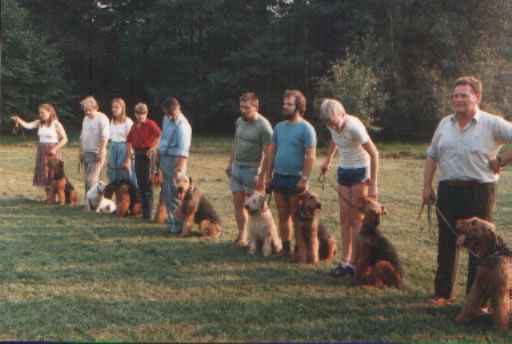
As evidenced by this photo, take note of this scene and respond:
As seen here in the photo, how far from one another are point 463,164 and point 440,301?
4.50ft

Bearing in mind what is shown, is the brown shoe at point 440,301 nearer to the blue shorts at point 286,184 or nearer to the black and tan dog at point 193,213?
the blue shorts at point 286,184

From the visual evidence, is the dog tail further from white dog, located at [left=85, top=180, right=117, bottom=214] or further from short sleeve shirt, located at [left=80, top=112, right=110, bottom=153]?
short sleeve shirt, located at [left=80, top=112, right=110, bottom=153]

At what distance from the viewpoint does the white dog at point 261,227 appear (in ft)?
22.3

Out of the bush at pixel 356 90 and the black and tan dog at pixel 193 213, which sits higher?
the bush at pixel 356 90

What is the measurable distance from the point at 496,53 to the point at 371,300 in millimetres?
30690

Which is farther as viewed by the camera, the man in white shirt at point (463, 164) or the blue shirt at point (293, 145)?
the blue shirt at point (293, 145)

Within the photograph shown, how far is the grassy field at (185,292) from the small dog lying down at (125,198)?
0.94ft

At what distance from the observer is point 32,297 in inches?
210

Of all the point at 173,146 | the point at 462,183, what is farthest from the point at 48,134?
the point at 462,183

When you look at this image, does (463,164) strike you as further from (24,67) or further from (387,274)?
(24,67)

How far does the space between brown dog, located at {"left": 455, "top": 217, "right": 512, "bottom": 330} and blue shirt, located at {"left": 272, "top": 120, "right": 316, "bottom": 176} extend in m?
2.20

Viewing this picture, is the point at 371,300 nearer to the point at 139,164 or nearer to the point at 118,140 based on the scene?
the point at 139,164

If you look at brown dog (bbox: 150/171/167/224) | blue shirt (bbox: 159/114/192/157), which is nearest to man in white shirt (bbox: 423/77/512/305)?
blue shirt (bbox: 159/114/192/157)

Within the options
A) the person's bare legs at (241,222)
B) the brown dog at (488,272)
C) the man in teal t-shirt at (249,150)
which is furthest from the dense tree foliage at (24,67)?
the brown dog at (488,272)
